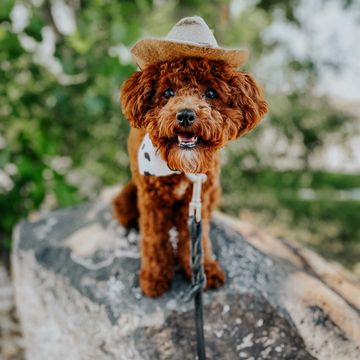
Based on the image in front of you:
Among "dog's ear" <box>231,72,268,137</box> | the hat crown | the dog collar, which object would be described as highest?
the hat crown

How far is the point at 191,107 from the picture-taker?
5.16 ft

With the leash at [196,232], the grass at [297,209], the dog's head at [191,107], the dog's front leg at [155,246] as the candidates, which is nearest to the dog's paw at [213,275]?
the dog's front leg at [155,246]

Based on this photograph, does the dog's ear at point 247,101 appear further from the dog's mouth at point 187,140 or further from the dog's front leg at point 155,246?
the dog's front leg at point 155,246

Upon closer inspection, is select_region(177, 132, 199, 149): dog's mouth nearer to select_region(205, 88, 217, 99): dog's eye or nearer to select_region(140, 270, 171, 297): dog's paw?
select_region(205, 88, 217, 99): dog's eye

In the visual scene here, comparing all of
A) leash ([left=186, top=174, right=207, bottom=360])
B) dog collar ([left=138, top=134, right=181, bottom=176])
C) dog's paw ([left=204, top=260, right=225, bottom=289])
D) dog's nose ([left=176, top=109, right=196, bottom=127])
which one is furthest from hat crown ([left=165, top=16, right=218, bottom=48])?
dog's paw ([left=204, top=260, right=225, bottom=289])

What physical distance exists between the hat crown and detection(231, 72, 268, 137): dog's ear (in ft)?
0.56

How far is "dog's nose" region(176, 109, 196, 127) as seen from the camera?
5.09ft

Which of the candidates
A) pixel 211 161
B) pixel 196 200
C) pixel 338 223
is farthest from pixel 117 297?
pixel 338 223

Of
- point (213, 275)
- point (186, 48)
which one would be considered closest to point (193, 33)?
point (186, 48)

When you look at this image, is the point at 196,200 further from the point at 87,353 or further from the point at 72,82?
the point at 72,82

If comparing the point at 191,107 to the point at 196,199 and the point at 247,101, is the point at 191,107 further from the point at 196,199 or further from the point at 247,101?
the point at 196,199

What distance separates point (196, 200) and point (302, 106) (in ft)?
15.6

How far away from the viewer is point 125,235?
285 cm

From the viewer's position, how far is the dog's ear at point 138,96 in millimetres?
1754
